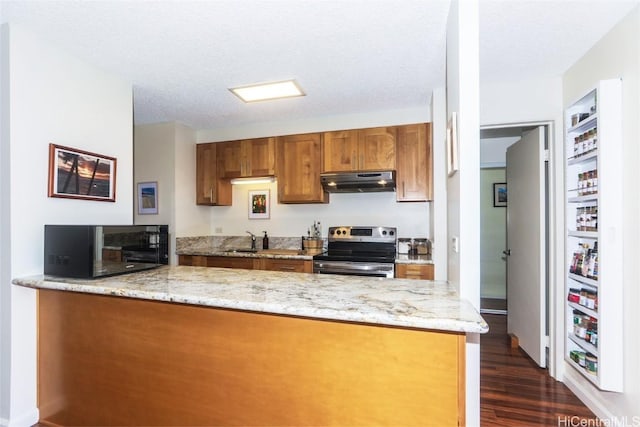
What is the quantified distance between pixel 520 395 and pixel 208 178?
12.6 ft

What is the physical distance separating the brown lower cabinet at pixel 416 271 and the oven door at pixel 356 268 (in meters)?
0.08

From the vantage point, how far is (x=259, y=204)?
4.19 m

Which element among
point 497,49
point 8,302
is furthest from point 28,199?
point 497,49

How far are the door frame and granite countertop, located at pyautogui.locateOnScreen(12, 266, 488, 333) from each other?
1.51 meters

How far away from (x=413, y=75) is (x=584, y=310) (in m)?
2.11

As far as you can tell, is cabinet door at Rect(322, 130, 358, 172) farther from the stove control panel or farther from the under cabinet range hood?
the stove control panel

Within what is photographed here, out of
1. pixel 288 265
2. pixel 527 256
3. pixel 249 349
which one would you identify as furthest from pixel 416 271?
pixel 249 349

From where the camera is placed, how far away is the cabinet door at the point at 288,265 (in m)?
3.31

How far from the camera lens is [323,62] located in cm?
234

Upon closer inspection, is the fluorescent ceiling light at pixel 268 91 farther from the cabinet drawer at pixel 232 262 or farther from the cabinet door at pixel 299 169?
the cabinet drawer at pixel 232 262

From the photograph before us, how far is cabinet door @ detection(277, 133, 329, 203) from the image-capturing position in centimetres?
361

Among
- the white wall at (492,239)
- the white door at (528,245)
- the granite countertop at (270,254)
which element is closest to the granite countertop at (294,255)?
the granite countertop at (270,254)

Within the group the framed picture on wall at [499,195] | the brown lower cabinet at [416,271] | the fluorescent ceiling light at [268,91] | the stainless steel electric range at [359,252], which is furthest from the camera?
the framed picture on wall at [499,195]

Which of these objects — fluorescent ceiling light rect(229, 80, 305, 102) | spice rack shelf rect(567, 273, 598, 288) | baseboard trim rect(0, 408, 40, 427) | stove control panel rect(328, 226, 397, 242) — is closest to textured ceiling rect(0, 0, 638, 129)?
fluorescent ceiling light rect(229, 80, 305, 102)
